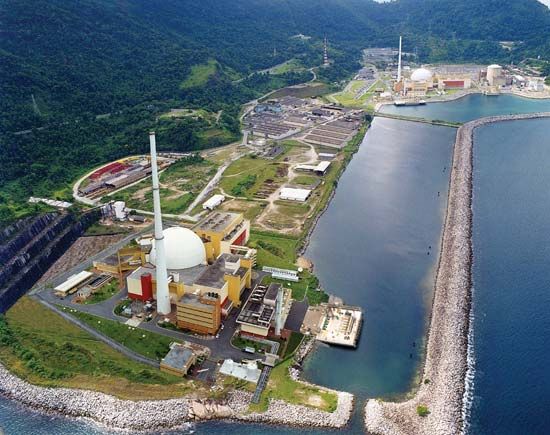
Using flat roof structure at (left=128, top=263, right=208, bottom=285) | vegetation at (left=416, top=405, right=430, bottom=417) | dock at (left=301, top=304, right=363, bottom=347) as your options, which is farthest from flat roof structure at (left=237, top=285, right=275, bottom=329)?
vegetation at (left=416, top=405, right=430, bottom=417)

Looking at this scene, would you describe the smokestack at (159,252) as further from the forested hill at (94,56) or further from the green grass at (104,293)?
the forested hill at (94,56)

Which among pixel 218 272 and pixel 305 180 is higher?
pixel 305 180

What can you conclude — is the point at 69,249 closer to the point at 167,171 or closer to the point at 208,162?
the point at 167,171

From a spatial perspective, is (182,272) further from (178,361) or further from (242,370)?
(242,370)

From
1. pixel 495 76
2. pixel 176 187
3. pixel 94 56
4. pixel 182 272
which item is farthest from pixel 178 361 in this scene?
pixel 495 76

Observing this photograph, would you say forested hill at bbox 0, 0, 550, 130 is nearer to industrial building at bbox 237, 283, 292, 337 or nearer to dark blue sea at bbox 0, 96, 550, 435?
dark blue sea at bbox 0, 96, 550, 435


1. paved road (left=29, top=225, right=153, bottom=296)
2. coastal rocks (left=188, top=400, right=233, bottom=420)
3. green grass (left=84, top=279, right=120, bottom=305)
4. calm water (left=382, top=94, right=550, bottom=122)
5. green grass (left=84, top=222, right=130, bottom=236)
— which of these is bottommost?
coastal rocks (left=188, top=400, right=233, bottom=420)
